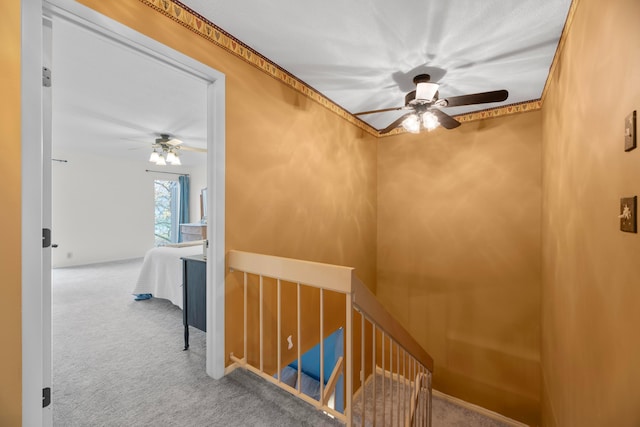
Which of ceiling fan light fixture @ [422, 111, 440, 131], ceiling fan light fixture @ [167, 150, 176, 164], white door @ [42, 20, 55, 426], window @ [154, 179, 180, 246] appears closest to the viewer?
white door @ [42, 20, 55, 426]

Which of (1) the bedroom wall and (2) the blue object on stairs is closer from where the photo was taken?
(2) the blue object on stairs

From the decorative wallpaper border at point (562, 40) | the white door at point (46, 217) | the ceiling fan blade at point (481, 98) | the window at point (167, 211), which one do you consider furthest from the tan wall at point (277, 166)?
the window at point (167, 211)

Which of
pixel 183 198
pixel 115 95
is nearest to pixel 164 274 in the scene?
pixel 115 95

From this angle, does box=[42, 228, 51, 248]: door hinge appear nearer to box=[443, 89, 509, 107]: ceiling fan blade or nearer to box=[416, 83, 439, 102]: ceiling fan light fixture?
box=[416, 83, 439, 102]: ceiling fan light fixture

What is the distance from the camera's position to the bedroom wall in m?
5.19

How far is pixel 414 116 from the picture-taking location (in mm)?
2156

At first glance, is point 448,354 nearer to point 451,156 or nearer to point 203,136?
point 451,156

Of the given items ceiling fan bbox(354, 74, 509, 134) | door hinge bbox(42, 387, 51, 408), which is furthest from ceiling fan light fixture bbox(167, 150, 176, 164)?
door hinge bbox(42, 387, 51, 408)

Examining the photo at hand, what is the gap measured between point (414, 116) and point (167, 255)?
3.09 meters

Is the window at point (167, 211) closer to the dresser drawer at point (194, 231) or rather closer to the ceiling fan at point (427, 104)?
the dresser drawer at point (194, 231)

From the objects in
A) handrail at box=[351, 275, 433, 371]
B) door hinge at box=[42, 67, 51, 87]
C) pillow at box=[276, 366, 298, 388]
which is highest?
door hinge at box=[42, 67, 51, 87]

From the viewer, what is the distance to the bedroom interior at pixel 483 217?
39.5 inches

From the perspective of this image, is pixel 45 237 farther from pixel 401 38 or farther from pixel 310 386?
pixel 310 386

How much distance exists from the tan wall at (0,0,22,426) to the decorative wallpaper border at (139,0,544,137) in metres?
0.65
